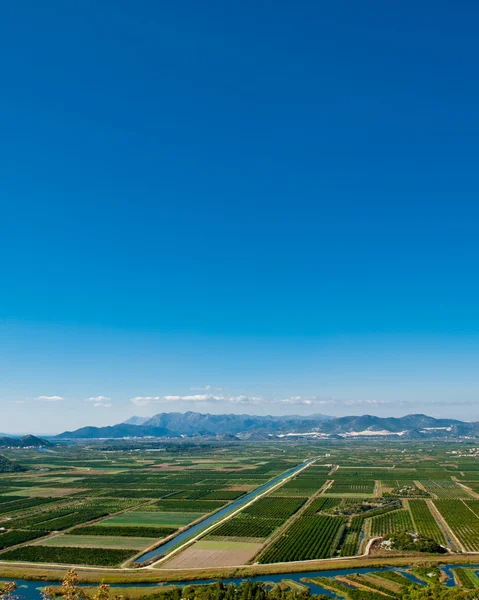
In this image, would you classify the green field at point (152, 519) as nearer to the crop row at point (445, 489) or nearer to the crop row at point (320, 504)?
the crop row at point (320, 504)

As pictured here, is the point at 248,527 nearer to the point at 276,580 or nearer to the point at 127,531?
the point at 127,531

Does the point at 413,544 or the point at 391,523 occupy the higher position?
the point at 413,544

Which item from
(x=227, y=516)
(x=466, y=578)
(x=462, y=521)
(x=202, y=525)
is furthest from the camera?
(x=227, y=516)

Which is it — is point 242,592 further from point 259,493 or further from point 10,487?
point 10,487

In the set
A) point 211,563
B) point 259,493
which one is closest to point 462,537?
point 211,563

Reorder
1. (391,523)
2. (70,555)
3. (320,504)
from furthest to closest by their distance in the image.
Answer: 1. (320,504)
2. (391,523)
3. (70,555)

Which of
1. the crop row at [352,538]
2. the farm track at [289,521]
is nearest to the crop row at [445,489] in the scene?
the farm track at [289,521]

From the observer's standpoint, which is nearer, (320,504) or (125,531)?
(125,531)

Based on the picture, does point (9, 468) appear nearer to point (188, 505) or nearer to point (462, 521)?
point (188, 505)

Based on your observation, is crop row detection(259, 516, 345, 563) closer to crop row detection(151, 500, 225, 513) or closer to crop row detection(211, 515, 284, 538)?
crop row detection(211, 515, 284, 538)

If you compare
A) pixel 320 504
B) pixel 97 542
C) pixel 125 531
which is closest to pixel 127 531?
pixel 125 531

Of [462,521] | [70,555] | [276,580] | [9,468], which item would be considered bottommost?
[9,468]
